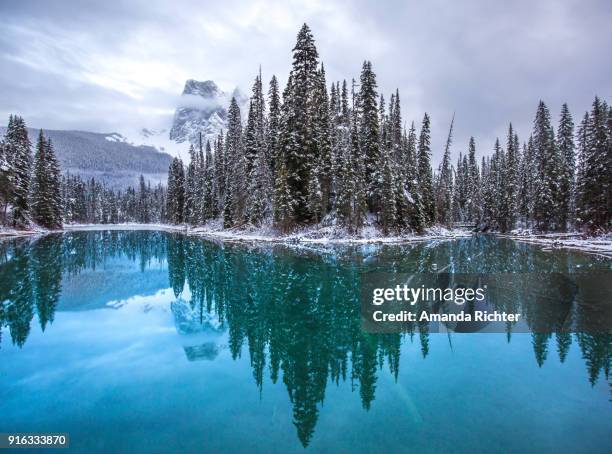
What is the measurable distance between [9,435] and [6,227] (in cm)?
6462

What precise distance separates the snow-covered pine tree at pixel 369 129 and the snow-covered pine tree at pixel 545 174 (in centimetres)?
2467

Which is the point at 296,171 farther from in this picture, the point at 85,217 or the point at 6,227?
the point at 85,217

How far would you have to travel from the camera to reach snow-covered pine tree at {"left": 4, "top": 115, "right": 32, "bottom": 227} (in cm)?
5697

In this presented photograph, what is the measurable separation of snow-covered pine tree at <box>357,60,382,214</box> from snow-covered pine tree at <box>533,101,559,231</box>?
80.9 feet

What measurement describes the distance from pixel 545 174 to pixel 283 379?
186ft

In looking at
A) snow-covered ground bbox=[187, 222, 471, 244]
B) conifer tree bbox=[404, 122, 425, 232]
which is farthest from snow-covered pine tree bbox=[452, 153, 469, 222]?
snow-covered ground bbox=[187, 222, 471, 244]

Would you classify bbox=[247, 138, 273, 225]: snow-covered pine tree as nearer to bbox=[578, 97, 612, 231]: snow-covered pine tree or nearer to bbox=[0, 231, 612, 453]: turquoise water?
bbox=[0, 231, 612, 453]: turquoise water

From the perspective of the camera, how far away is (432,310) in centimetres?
1566

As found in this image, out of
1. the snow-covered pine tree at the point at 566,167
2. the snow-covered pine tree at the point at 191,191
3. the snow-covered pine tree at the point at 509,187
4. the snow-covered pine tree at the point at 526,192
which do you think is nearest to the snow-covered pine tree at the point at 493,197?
the snow-covered pine tree at the point at 509,187

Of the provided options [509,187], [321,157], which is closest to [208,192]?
[321,157]

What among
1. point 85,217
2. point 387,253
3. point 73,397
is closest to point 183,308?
point 73,397

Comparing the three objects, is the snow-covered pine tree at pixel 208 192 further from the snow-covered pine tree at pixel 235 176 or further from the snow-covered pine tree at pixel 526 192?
the snow-covered pine tree at pixel 526 192

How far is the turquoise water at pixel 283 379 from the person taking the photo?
22.0 feet

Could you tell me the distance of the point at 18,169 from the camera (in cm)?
5966
